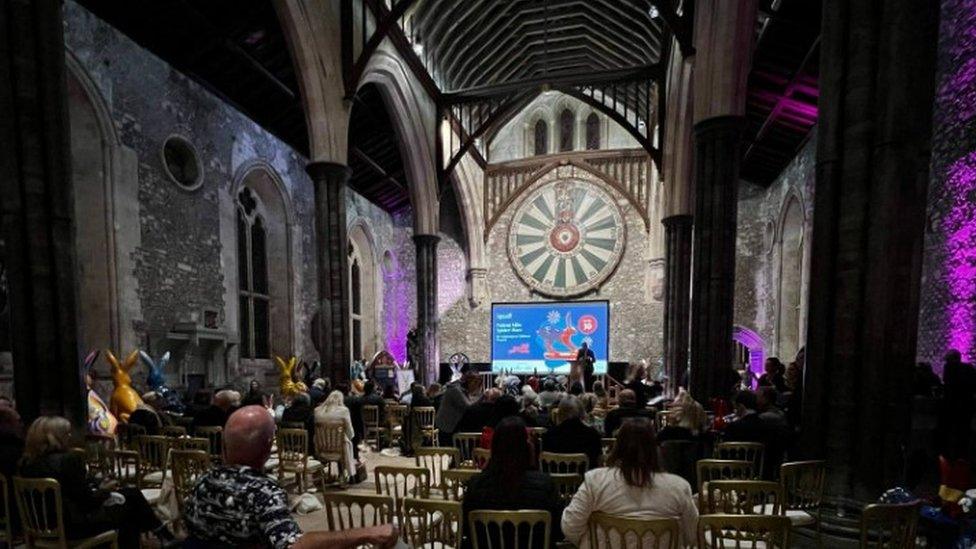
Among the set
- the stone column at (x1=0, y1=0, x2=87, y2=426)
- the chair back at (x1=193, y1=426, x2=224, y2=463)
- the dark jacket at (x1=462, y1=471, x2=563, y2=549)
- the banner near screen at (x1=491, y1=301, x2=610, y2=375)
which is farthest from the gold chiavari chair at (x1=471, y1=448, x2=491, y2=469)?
the banner near screen at (x1=491, y1=301, x2=610, y2=375)

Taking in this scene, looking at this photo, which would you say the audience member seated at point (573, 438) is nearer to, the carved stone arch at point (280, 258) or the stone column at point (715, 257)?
the stone column at point (715, 257)

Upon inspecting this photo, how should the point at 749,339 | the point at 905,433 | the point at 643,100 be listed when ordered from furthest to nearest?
the point at 643,100 < the point at 749,339 < the point at 905,433

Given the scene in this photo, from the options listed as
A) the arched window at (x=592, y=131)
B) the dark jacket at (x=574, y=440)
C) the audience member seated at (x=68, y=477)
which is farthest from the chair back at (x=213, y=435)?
the arched window at (x=592, y=131)

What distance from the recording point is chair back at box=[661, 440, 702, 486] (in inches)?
154

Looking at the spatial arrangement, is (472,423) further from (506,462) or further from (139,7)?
(139,7)

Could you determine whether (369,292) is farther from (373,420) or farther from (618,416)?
(618,416)

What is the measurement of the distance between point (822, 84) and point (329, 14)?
29.0 feet

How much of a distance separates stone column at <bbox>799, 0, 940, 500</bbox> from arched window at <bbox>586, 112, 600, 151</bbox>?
14254mm

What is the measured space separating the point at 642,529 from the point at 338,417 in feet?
13.0

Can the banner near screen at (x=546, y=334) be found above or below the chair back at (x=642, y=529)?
below

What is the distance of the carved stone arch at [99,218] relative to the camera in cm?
760

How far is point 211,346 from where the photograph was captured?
32.4 ft

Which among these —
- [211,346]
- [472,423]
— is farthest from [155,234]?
[472,423]

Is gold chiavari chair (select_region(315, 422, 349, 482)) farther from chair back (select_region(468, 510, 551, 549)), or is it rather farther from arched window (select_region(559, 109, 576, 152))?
arched window (select_region(559, 109, 576, 152))
